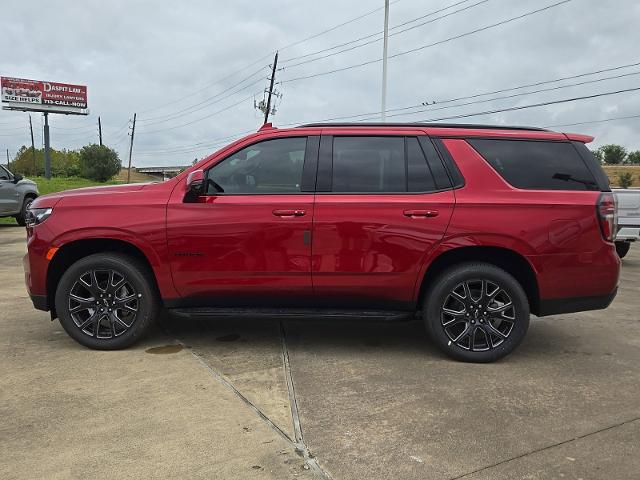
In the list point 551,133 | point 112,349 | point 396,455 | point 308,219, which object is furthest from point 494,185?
point 112,349

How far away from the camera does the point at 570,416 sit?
316 cm

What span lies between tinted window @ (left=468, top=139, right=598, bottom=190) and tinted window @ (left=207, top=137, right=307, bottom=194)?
54.9 inches

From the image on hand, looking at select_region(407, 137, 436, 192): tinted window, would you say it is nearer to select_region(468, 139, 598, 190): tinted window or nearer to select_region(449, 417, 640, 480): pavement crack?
select_region(468, 139, 598, 190): tinted window

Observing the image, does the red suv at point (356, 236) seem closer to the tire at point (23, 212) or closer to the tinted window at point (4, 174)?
the tinted window at point (4, 174)

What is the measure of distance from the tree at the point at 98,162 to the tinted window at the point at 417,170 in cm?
7854

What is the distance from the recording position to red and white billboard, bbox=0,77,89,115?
68562mm

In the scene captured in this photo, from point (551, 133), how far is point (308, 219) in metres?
2.05

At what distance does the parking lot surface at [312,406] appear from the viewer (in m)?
2.62

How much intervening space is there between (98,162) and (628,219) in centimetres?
7645

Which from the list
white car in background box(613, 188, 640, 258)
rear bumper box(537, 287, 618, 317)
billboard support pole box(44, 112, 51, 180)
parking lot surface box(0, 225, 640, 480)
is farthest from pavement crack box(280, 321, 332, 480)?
billboard support pole box(44, 112, 51, 180)

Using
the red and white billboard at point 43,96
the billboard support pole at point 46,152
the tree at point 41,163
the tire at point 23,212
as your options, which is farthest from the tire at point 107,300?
the tree at point 41,163

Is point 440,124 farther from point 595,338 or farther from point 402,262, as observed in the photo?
point 595,338

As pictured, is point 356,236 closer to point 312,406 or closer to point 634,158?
point 312,406

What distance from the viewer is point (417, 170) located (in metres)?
4.09
